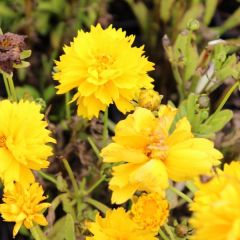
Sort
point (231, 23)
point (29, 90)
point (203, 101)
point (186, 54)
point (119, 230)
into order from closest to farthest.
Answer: point (119, 230) < point (203, 101) < point (186, 54) < point (29, 90) < point (231, 23)

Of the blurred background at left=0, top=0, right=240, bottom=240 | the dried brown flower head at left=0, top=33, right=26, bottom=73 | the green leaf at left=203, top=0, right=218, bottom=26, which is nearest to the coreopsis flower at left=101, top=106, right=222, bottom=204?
the dried brown flower head at left=0, top=33, right=26, bottom=73

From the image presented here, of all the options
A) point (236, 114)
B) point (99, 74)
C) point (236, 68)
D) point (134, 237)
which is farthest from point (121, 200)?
point (236, 114)

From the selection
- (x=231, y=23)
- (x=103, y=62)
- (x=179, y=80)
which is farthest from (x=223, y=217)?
(x=231, y=23)

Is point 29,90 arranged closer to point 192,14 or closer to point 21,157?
point 192,14

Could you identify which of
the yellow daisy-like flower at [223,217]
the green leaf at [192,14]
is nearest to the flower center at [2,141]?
the yellow daisy-like flower at [223,217]

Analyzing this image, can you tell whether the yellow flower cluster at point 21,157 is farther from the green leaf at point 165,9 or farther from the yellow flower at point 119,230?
the green leaf at point 165,9

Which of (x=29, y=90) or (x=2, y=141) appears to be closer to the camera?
(x=2, y=141)

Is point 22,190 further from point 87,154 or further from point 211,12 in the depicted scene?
point 211,12
